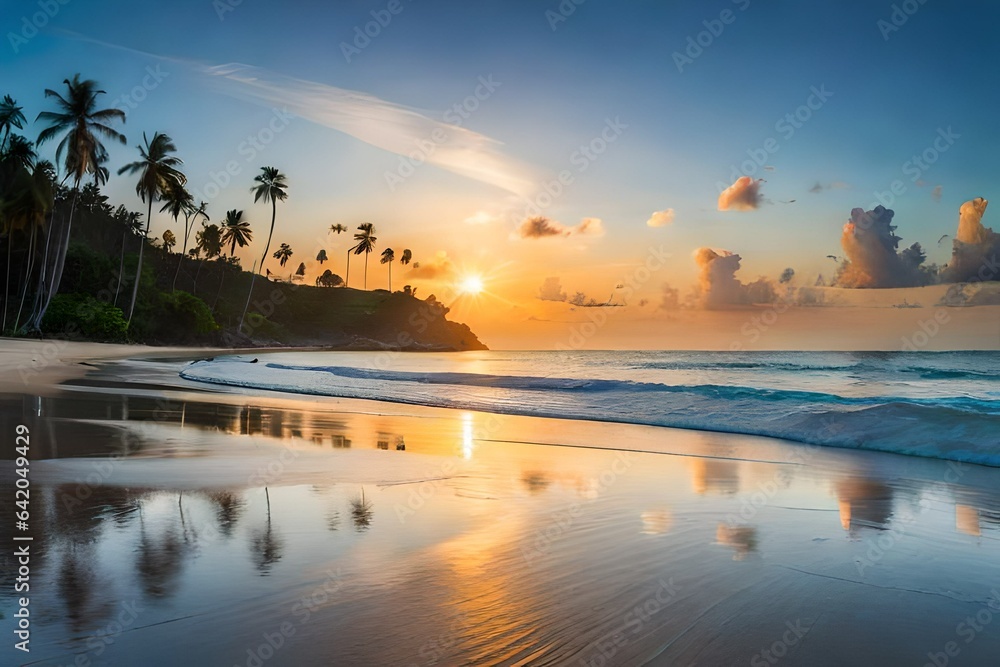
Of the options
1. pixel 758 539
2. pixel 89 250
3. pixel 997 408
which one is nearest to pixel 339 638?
pixel 758 539

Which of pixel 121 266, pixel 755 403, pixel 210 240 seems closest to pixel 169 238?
pixel 210 240

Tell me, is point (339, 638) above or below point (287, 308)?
below

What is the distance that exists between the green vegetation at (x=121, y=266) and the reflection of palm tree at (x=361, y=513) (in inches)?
1903

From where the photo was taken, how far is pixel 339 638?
10.4 feet

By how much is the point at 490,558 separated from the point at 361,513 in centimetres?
165

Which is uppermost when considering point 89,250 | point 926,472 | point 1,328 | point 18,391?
point 89,250

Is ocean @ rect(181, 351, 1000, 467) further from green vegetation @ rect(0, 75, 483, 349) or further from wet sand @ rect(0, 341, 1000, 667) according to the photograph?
green vegetation @ rect(0, 75, 483, 349)

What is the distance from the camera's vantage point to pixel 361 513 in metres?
5.85

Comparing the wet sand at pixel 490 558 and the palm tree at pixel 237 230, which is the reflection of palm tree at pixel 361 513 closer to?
the wet sand at pixel 490 558

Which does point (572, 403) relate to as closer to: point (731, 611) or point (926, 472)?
point (926, 472)

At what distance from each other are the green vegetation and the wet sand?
4534cm

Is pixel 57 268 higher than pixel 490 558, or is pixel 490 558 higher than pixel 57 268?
pixel 57 268

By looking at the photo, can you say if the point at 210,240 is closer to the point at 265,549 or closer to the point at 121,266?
the point at 121,266

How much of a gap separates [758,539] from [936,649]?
206 centimetres
